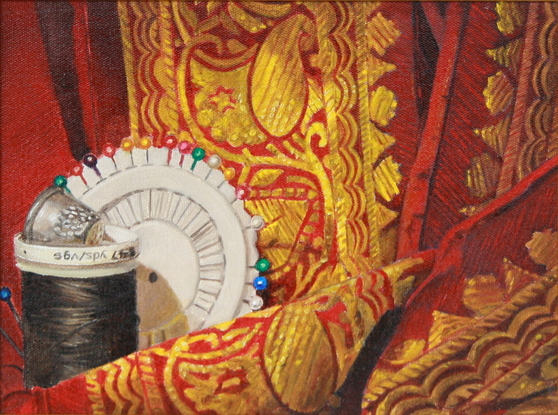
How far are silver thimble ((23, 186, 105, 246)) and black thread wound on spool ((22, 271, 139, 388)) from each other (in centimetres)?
5

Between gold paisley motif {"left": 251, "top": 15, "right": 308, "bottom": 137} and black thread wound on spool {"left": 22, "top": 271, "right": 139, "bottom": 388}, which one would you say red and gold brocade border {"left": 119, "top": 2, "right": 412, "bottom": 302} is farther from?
black thread wound on spool {"left": 22, "top": 271, "right": 139, "bottom": 388}

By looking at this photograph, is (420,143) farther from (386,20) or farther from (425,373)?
(425,373)

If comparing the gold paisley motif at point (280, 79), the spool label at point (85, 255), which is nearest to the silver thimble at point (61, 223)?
the spool label at point (85, 255)

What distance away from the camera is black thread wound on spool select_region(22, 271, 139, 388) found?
858mm

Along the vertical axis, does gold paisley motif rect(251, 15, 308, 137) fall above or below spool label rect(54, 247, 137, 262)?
above

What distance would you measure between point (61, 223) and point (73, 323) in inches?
5.6

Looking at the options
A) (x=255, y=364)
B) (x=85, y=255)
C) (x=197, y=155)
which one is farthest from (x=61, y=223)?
(x=255, y=364)

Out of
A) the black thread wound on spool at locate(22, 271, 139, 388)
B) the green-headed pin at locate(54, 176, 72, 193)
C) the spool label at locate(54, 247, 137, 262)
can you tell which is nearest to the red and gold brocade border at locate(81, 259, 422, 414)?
the black thread wound on spool at locate(22, 271, 139, 388)

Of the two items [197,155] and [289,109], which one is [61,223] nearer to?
[197,155]

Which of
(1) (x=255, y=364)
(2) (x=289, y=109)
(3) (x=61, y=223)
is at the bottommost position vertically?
(1) (x=255, y=364)

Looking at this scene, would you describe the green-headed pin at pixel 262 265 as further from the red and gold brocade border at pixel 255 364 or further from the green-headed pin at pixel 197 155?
the green-headed pin at pixel 197 155

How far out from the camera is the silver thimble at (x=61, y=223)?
861 mm

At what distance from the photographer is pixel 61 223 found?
862 millimetres

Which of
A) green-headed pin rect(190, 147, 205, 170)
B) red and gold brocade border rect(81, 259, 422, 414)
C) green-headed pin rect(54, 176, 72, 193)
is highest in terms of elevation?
green-headed pin rect(190, 147, 205, 170)
